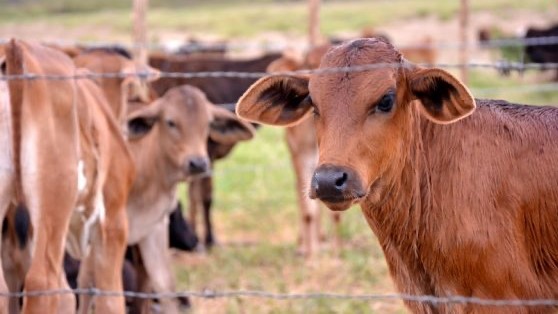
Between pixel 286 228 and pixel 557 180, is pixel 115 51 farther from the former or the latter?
pixel 557 180

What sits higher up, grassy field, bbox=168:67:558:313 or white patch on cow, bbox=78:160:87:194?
white patch on cow, bbox=78:160:87:194

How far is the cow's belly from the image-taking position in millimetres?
8125

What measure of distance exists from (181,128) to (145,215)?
0.76 m

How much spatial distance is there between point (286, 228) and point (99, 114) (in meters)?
5.49

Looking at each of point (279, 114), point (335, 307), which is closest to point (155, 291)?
point (335, 307)

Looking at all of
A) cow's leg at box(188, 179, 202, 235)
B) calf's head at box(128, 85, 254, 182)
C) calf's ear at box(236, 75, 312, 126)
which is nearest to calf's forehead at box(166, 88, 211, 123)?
calf's head at box(128, 85, 254, 182)

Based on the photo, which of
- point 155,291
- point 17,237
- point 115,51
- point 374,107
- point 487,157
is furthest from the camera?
point 115,51

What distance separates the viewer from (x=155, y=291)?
8.11 metres

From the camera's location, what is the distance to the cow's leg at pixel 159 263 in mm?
8047

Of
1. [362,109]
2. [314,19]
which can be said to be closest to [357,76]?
[362,109]

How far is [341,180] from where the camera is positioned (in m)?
4.50

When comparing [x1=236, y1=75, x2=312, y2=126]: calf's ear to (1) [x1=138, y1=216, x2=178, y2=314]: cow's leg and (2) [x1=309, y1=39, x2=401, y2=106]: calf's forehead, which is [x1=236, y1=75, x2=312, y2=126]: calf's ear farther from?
(1) [x1=138, y1=216, x2=178, y2=314]: cow's leg

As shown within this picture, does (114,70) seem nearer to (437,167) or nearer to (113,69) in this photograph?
(113,69)

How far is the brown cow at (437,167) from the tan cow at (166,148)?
3.21m
